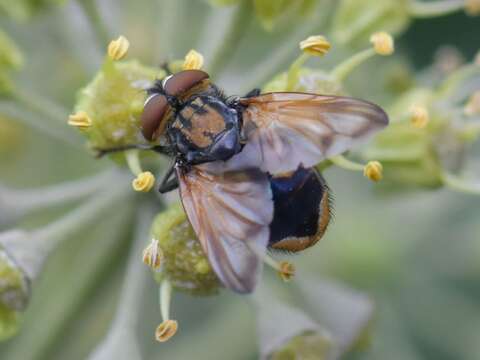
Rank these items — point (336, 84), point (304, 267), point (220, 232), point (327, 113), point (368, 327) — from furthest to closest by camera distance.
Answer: point (304, 267), point (368, 327), point (336, 84), point (327, 113), point (220, 232)

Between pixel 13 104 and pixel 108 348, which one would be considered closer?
pixel 108 348

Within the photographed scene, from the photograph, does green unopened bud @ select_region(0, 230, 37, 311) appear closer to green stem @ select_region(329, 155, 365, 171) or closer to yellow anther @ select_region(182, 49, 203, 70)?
yellow anther @ select_region(182, 49, 203, 70)

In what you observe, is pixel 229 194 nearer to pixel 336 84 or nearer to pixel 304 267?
pixel 336 84

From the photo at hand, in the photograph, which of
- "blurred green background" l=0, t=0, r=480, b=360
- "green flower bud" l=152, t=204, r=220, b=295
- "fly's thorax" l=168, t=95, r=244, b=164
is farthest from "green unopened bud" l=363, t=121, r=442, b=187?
"green flower bud" l=152, t=204, r=220, b=295

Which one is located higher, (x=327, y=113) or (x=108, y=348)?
(x=327, y=113)

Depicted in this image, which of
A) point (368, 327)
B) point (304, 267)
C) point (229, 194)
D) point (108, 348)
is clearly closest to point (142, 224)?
point (108, 348)

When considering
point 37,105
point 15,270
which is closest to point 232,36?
point 37,105

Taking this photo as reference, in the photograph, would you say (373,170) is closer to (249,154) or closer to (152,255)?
(249,154)
